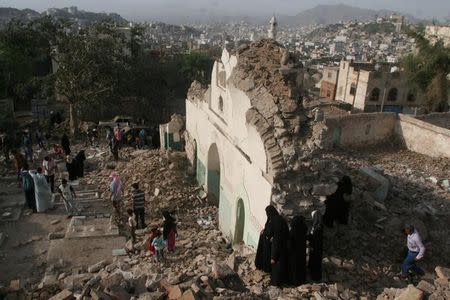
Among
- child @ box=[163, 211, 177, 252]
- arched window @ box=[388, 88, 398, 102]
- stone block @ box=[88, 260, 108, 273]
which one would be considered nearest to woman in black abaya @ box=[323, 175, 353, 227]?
child @ box=[163, 211, 177, 252]

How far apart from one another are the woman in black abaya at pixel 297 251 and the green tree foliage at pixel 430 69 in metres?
19.0

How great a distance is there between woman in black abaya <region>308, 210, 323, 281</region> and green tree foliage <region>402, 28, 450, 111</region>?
61.3 ft

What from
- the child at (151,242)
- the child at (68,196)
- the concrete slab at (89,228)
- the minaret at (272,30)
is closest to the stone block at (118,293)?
the child at (151,242)

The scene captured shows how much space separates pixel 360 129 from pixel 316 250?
39.2ft

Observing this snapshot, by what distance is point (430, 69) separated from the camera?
2211 cm

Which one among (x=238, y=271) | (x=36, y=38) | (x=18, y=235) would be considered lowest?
(x=18, y=235)

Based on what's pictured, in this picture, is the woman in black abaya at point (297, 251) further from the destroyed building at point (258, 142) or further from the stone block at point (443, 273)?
the stone block at point (443, 273)

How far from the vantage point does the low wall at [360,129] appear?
54.9 feet

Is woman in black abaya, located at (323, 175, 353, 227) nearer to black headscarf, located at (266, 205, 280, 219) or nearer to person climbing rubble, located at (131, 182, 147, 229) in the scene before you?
black headscarf, located at (266, 205, 280, 219)

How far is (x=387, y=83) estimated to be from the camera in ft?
90.8

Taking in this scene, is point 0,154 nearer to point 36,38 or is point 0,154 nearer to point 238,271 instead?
point 238,271

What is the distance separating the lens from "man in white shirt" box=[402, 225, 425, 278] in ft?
22.6

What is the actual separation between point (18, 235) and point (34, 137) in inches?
338

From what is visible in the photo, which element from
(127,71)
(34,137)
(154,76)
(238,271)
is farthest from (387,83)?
(238,271)
